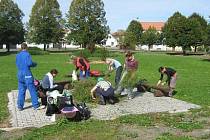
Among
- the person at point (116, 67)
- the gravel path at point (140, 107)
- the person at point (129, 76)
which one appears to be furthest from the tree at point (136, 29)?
the gravel path at point (140, 107)

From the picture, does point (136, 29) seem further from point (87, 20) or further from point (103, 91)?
point (103, 91)

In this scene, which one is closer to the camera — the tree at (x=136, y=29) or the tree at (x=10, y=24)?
the tree at (x=10, y=24)

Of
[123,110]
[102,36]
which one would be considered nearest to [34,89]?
[123,110]

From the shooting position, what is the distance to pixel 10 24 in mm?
77750

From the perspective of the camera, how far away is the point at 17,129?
9797 millimetres

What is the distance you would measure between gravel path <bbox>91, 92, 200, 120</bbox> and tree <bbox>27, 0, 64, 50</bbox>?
6936 centimetres

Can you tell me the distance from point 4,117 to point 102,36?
70.5 m

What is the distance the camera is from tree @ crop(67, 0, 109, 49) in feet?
265

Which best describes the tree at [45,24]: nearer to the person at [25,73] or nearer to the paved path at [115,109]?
the paved path at [115,109]

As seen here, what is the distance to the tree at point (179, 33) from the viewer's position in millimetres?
77625

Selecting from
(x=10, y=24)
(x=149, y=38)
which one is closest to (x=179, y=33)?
(x=10, y=24)

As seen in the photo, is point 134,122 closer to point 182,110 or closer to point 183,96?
point 182,110

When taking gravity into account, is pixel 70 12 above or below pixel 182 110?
above

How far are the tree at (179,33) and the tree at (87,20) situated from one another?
38.2 feet
